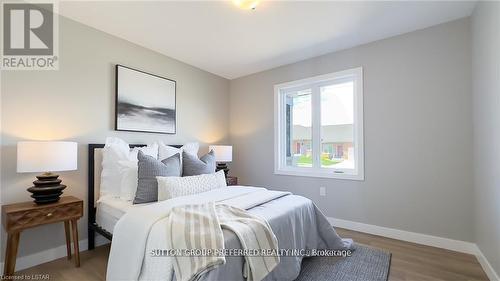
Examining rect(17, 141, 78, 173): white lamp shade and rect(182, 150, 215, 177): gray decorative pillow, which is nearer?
rect(17, 141, 78, 173): white lamp shade

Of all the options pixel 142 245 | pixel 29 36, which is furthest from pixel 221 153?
pixel 29 36

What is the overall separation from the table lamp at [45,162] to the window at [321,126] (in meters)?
2.71

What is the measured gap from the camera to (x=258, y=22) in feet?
8.20

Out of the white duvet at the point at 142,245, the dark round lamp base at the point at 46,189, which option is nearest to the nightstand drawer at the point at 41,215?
the dark round lamp base at the point at 46,189

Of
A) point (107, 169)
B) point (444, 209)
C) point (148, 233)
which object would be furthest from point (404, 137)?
point (107, 169)

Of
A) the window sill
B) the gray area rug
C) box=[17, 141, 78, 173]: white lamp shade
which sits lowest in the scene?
the gray area rug

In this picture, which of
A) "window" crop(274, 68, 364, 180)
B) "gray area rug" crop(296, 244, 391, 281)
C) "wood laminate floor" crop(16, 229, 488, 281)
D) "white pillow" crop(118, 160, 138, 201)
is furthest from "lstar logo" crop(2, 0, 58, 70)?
"gray area rug" crop(296, 244, 391, 281)

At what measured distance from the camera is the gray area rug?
1922 millimetres

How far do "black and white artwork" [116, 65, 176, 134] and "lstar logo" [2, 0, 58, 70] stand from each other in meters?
0.65

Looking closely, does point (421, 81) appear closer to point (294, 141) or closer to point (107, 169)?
point (294, 141)

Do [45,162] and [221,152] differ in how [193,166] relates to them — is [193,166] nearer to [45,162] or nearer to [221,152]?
[221,152]

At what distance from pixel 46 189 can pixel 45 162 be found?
0.27m

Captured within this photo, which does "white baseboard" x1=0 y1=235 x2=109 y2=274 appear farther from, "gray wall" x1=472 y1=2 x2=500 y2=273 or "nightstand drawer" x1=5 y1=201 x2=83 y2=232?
"gray wall" x1=472 y1=2 x2=500 y2=273

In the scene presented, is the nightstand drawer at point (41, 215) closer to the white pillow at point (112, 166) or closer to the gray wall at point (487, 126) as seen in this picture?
the white pillow at point (112, 166)
